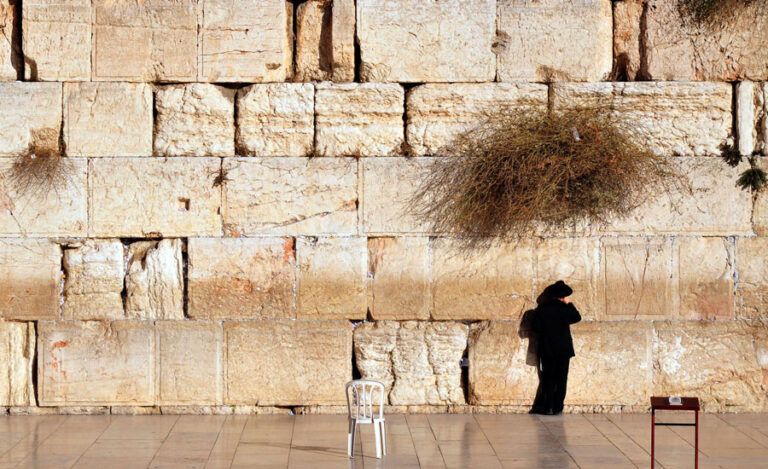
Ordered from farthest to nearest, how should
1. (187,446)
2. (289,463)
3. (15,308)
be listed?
(15,308), (187,446), (289,463)

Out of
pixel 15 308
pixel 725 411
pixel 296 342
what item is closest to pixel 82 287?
pixel 15 308

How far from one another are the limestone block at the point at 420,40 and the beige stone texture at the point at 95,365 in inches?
120

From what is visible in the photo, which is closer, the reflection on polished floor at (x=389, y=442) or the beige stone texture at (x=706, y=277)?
the reflection on polished floor at (x=389, y=442)

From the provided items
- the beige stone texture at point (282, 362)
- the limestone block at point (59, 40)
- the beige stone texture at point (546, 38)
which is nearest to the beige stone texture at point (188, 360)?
the beige stone texture at point (282, 362)

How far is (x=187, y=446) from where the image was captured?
336 inches

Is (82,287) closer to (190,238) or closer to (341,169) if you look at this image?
(190,238)

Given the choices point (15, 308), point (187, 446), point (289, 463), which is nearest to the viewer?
point (289, 463)

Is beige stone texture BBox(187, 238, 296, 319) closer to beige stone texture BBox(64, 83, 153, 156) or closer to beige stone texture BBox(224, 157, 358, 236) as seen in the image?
beige stone texture BBox(224, 157, 358, 236)

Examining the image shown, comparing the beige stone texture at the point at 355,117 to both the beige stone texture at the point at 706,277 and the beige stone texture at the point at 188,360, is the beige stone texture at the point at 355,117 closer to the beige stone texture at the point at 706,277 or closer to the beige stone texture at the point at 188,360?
the beige stone texture at the point at 188,360

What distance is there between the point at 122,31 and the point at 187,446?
3.72 m

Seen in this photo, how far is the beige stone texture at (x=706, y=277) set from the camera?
10102 mm

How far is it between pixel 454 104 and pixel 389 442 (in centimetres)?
309

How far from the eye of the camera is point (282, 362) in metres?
9.98

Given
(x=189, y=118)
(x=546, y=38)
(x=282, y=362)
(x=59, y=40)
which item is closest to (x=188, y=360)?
(x=282, y=362)
